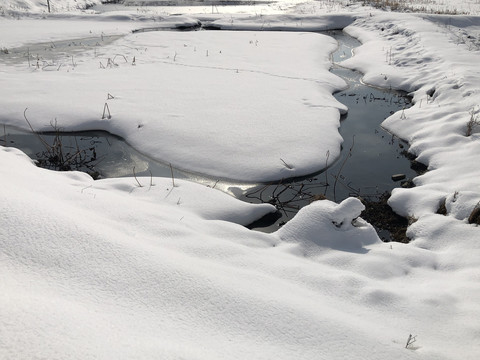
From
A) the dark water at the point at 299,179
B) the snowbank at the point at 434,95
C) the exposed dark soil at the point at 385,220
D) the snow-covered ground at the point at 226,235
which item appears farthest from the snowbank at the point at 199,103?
the snowbank at the point at 434,95

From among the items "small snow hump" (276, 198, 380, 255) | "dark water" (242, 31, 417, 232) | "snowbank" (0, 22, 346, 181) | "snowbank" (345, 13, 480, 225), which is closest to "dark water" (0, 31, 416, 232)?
"dark water" (242, 31, 417, 232)

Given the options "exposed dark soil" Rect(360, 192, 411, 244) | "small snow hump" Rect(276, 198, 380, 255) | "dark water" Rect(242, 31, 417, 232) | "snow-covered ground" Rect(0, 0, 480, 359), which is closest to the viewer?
"snow-covered ground" Rect(0, 0, 480, 359)

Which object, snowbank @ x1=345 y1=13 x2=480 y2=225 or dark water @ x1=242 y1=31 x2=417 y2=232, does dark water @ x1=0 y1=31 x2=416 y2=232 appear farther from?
snowbank @ x1=345 y1=13 x2=480 y2=225

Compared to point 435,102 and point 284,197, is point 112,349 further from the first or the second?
point 435,102

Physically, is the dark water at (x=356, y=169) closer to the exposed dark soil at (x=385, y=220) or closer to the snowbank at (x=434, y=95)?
the exposed dark soil at (x=385, y=220)

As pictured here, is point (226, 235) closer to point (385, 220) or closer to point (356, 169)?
point (385, 220)

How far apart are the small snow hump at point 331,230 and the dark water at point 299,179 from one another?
2.18 feet

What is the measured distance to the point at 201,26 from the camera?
1788 cm

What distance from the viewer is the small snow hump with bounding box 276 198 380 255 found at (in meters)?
3.82

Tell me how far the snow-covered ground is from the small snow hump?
16mm

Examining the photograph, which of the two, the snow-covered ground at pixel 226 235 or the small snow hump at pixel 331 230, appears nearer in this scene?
the snow-covered ground at pixel 226 235

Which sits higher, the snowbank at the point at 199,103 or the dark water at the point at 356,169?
the snowbank at the point at 199,103

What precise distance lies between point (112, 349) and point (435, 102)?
8277 mm

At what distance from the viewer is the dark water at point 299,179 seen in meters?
5.21
